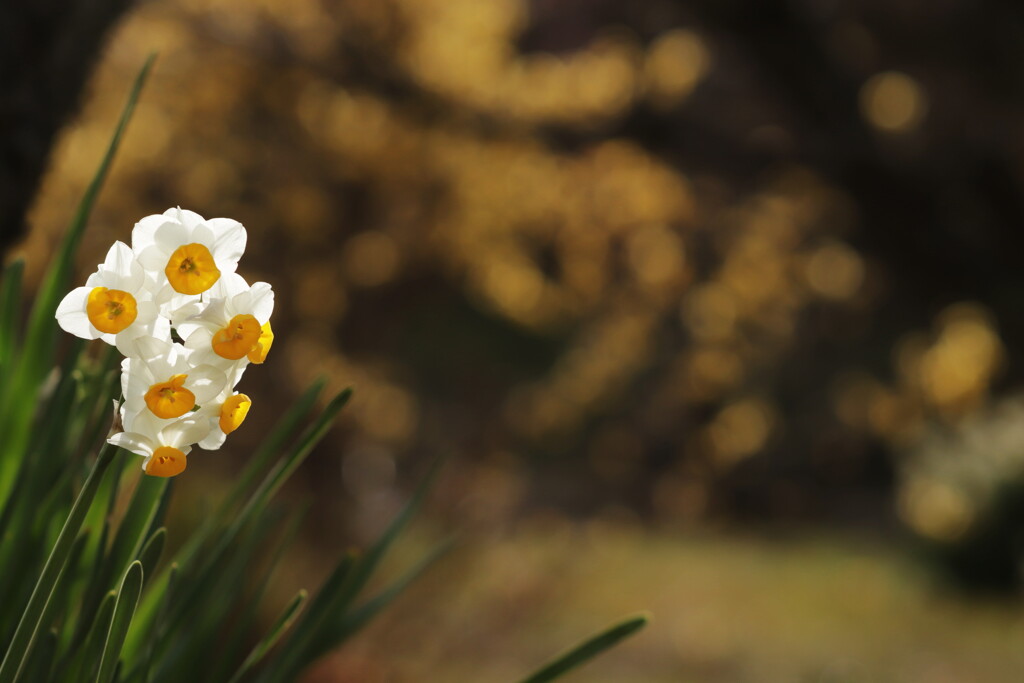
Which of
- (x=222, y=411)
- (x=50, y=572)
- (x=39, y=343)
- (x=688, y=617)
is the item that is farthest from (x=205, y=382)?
(x=688, y=617)

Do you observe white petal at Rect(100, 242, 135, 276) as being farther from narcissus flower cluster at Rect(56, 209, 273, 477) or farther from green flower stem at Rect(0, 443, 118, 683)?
green flower stem at Rect(0, 443, 118, 683)

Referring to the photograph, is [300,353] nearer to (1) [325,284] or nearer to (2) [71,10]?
(1) [325,284]

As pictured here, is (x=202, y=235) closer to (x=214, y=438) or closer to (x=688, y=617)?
(x=214, y=438)

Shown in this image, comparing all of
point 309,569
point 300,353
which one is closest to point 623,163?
point 300,353

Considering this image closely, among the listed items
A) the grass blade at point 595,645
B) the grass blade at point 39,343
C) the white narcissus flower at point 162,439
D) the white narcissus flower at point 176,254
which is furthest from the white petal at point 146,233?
the grass blade at point 595,645

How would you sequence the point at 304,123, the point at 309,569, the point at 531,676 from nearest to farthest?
the point at 531,676 < the point at 309,569 < the point at 304,123

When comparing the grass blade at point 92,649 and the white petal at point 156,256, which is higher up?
the white petal at point 156,256

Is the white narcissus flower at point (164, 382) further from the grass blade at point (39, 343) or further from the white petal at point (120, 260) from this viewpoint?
the grass blade at point (39, 343)
